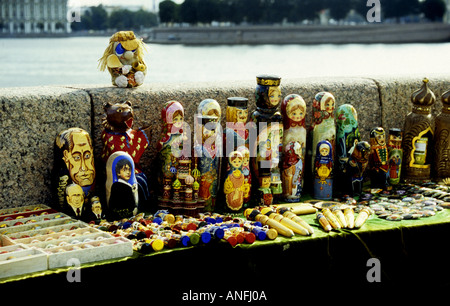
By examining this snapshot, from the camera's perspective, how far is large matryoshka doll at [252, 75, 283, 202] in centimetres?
411

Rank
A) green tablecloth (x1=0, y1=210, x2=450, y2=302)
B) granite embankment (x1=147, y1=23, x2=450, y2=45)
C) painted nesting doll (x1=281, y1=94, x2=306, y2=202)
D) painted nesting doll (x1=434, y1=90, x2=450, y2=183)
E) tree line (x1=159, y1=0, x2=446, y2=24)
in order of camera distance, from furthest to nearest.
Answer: tree line (x1=159, y1=0, x2=446, y2=24) < granite embankment (x1=147, y1=23, x2=450, y2=45) < painted nesting doll (x1=434, y1=90, x2=450, y2=183) < painted nesting doll (x1=281, y1=94, x2=306, y2=202) < green tablecloth (x1=0, y1=210, x2=450, y2=302)

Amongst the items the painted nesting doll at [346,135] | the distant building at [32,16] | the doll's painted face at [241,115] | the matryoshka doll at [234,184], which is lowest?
the matryoshka doll at [234,184]

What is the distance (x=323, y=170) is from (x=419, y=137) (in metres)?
0.92

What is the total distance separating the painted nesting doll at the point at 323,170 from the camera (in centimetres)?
420

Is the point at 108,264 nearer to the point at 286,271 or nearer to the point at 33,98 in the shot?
the point at 286,271

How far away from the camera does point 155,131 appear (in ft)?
13.8

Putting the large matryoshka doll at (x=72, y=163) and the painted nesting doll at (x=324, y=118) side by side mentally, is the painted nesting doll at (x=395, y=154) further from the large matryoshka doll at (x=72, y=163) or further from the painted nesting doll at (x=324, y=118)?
the large matryoshka doll at (x=72, y=163)

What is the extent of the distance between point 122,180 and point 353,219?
1387 millimetres

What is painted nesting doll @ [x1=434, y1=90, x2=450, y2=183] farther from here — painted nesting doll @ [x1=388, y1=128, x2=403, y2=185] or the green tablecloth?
the green tablecloth

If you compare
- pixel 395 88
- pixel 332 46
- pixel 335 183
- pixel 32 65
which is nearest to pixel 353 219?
pixel 335 183

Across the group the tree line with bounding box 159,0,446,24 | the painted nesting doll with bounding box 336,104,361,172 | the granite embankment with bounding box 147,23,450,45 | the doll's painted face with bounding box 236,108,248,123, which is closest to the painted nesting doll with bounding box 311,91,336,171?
the painted nesting doll with bounding box 336,104,361,172

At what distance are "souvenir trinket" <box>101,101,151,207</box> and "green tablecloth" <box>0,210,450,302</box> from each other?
2.78 ft

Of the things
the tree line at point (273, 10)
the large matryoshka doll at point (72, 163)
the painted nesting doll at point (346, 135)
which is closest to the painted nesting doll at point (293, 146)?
the painted nesting doll at point (346, 135)

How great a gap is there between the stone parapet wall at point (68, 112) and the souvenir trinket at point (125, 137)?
0.56 ft
